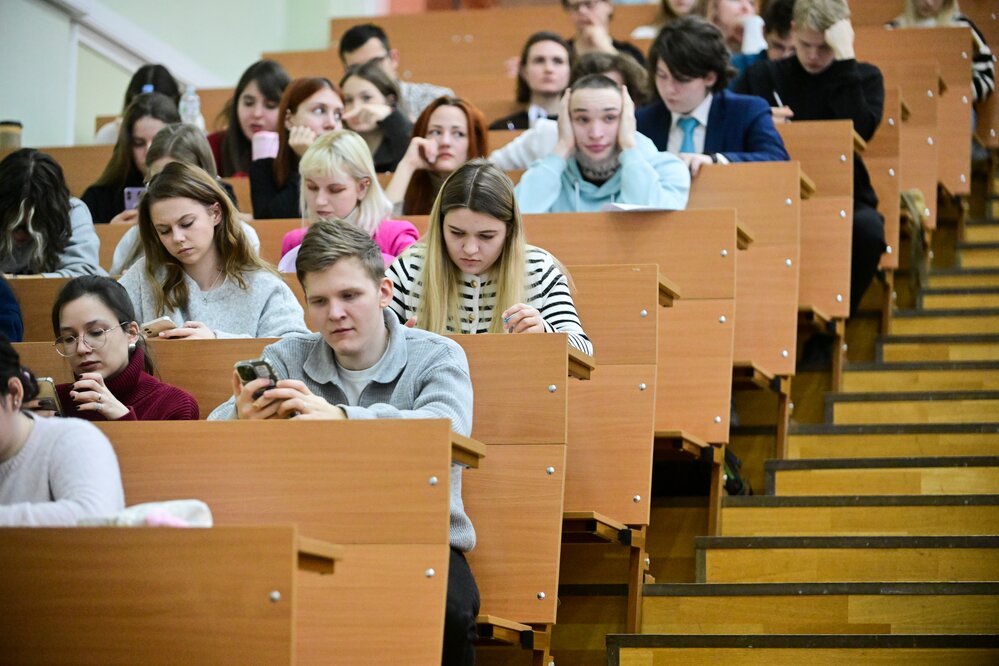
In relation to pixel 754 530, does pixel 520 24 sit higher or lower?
higher

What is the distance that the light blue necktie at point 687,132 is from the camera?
3.80 metres

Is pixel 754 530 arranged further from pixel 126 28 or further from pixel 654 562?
pixel 126 28

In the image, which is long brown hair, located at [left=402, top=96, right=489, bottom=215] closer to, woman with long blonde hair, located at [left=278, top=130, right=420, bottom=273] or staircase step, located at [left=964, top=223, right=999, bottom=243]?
woman with long blonde hair, located at [left=278, top=130, right=420, bottom=273]

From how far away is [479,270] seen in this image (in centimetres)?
275

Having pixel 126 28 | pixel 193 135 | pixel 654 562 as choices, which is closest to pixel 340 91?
pixel 193 135

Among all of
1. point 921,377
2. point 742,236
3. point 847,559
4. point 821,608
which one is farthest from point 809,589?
point 921,377

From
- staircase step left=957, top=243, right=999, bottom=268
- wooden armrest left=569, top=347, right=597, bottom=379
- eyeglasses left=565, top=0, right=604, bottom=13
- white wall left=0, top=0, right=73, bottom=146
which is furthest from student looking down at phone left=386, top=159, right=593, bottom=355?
white wall left=0, top=0, right=73, bottom=146

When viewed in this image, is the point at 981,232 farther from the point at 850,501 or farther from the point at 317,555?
the point at 317,555

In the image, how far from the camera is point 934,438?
10.3ft

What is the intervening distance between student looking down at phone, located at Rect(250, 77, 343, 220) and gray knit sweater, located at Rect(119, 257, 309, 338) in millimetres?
948

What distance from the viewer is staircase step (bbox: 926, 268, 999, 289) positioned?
3988 millimetres

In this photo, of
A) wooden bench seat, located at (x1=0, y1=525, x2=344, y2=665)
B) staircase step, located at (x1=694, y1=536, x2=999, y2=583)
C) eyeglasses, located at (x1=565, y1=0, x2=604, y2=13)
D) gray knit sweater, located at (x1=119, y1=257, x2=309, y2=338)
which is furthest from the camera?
eyeglasses, located at (x1=565, y1=0, x2=604, y2=13)

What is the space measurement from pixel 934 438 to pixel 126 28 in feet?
10.8

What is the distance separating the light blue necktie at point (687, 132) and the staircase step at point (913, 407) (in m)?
0.77
